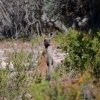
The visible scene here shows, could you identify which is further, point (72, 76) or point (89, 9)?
point (89, 9)

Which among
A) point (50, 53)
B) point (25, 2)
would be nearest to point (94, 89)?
point (50, 53)

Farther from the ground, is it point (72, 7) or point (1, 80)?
point (72, 7)

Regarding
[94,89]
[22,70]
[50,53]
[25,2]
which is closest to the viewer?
[94,89]

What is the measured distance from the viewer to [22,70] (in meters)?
5.53

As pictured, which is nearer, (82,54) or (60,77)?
(60,77)

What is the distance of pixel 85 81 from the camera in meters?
3.47

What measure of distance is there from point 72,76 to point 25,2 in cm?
920

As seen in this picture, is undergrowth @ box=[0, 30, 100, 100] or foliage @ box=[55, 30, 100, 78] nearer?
undergrowth @ box=[0, 30, 100, 100]

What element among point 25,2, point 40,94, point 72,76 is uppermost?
point 25,2

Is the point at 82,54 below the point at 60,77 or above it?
above

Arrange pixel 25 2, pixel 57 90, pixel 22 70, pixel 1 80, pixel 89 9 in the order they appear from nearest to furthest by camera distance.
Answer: pixel 57 90
pixel 1 80
pixel 22 70
pixel 25 2
pixel 89 9

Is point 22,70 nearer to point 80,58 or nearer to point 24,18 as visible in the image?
point 80,58

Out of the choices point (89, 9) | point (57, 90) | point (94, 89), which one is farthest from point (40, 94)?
point (89, 9)

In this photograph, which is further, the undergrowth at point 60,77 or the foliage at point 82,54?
the foliage at point 82,54
